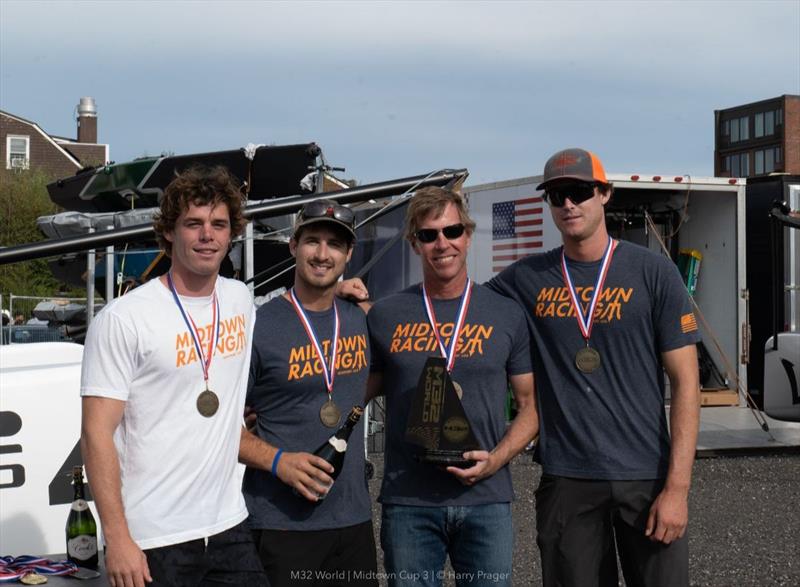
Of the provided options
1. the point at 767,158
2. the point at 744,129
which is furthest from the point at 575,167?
the point at 744,129

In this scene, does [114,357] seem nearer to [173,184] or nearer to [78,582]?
[173,184]

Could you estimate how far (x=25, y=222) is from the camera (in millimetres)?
36844

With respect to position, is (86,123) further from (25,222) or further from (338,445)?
(338,445)

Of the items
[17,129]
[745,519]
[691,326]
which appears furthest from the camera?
[17,129]

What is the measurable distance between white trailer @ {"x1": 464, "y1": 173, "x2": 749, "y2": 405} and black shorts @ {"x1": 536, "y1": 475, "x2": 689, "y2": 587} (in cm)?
770

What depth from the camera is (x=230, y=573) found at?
10.6 ft

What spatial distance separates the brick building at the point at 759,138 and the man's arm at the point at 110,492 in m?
63.9

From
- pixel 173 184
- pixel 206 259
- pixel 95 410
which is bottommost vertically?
pixel 95 410

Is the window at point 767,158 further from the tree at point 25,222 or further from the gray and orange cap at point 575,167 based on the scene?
the gray and orange cap at point 575,167

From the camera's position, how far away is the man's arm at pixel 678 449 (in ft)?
11.6

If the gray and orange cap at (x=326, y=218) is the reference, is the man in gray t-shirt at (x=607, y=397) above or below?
below

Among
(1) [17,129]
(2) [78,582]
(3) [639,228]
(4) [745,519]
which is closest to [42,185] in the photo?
(1) [17,129]

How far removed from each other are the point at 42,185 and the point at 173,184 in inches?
1505

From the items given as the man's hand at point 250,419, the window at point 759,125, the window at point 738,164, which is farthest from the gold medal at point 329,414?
the window at point 759,125
